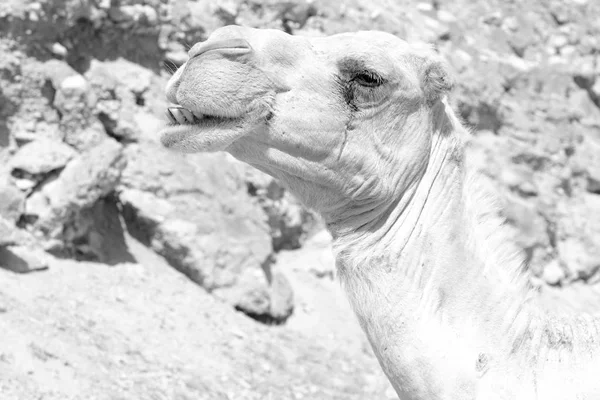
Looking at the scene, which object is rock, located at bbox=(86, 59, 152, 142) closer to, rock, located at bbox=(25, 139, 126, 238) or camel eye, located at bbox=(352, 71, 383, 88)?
rock, located at bbox=(25, 139, 126, 238)

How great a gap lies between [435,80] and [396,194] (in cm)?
47

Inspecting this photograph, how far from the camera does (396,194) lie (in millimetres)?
3652

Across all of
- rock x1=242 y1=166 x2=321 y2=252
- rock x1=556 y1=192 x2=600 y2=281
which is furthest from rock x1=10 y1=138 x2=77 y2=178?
rock x1=556 y1=192 x2=600 y2=281

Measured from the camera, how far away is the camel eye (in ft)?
11.8

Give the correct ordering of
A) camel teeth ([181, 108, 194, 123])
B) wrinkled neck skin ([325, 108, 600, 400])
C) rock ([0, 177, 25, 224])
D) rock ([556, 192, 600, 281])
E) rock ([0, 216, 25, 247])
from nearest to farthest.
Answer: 1. wrinkled neck skin ([325, 108, 600, 400])
2. camel teeth ([181, 108, 194, 123])
3. rock ([0, 216, 25, 247])
4. rock ([0, 177, 25, 224])
5. rock ([556, 192, 600, 281])

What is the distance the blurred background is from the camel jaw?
9.08ft

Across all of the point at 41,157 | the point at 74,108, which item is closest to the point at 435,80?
the point at 41,157

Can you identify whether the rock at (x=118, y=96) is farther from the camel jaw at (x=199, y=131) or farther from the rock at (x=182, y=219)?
the camel jaw at (x=199, y=131)

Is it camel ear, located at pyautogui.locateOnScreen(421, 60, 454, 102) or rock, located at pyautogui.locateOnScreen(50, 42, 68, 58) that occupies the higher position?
camel ear, located at pyautogui.locateOnScreen(421, 60, 454, 102)

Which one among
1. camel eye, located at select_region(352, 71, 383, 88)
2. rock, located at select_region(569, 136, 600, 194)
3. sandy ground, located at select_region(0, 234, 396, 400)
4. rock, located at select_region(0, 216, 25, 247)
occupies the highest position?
camel eye, located at select_region(352, 71, 383, 88)

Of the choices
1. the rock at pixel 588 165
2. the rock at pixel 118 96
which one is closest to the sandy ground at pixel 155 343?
the rock at pixel 118 96

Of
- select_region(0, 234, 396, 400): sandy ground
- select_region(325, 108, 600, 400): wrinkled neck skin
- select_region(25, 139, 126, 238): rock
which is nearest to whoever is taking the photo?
select_region(325, 108, 600, 400): wrinkled neck skin

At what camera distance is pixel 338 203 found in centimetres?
370

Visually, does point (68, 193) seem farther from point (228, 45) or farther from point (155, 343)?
point (228, 45)
